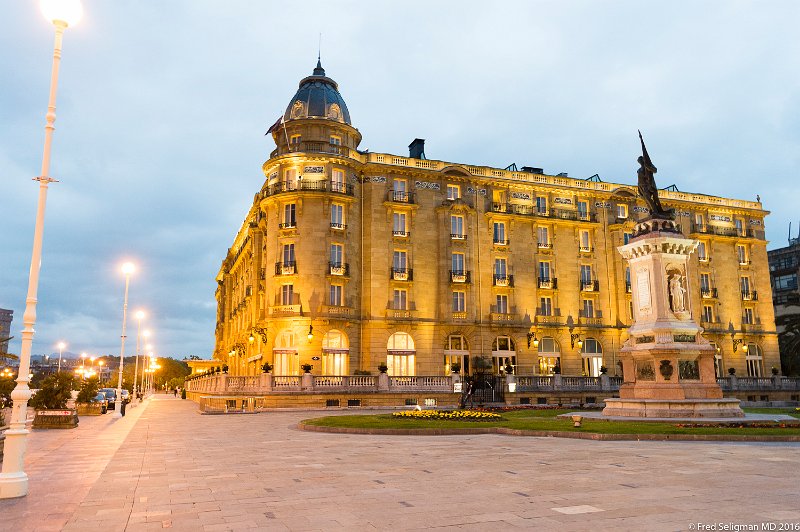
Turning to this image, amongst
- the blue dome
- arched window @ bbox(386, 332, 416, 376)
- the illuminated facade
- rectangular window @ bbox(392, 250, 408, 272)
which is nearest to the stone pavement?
the illuminated facade

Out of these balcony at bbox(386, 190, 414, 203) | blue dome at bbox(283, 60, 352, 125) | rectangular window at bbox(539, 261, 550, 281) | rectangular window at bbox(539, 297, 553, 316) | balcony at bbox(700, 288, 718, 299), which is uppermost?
blue dome at bbox(283, 60, 352, 125)

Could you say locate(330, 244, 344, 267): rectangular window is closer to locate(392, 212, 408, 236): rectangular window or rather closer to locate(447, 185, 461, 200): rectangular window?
locate(392, 212, 408, 236): rectangular window

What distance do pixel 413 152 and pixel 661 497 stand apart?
5442 cm

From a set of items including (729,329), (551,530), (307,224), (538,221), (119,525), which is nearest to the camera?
(551,530)

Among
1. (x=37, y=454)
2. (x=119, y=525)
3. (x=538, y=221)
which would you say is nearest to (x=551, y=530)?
(x=119, y=525)

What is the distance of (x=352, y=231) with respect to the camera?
176 feet

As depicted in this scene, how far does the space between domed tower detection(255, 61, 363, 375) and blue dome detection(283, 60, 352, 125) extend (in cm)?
10

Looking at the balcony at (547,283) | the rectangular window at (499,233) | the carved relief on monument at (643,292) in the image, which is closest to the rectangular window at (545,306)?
the balcony at (547,283)

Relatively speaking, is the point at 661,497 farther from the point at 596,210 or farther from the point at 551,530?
the point at 596,210

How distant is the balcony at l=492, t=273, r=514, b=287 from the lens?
188ft

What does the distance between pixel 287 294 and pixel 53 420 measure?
24993 millimetres

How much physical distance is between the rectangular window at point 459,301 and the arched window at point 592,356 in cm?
1292

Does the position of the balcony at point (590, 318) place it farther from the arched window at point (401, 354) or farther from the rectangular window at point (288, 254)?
the rectangular window at point (288, 254)

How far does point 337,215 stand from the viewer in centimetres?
5322
